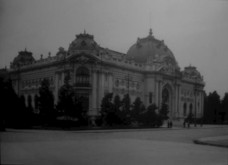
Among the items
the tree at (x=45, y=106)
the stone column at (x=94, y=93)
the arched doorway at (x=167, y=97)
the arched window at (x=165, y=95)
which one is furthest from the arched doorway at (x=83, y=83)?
the arched doorway at (x=167, y=97)

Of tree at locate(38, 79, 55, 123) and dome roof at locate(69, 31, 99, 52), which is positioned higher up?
dome roof at locate(69, 31, 99, 52)

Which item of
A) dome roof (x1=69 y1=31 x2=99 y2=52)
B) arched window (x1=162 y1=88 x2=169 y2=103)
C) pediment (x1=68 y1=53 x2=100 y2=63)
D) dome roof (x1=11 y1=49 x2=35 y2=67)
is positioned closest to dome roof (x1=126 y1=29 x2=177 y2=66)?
arched window (x1=162 y1=88 x2=169 y2=103)

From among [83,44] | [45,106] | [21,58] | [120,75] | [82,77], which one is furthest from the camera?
[120,75]

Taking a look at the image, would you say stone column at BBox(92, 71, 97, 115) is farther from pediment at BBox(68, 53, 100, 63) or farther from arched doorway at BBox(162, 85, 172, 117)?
arched doorway at BBox(162, 85, 172, 117)

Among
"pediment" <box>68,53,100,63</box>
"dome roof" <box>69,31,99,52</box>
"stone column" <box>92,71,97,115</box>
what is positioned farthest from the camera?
"stone column" <box>92,71,97,115</box>

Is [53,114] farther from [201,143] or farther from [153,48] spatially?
[153,48]

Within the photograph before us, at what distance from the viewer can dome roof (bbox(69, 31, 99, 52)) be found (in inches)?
1609

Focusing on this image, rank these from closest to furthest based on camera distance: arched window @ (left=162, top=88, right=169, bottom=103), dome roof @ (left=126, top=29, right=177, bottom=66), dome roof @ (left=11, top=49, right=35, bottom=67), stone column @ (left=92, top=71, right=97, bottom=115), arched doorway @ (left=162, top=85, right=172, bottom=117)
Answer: dome roof @ (left=11, top=49, right=35, bottom=67)
stone column @ (left=92, top=71, right=97, bottom=115)
dome roof @ (left=126, top=29, right=177, bottom=66)
arched window @ (left=162, top=88, right=169, bottom=103)
arched doorway @ (left=162, top=85, right=172, bottom=117)

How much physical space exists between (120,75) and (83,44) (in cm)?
745

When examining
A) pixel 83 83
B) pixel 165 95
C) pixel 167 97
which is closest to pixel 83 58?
pixel 83 83

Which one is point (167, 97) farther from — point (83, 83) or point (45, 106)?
point (45, 106)

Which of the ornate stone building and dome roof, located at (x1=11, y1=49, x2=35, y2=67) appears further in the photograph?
the ornate stone building

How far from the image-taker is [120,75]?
1810 inches

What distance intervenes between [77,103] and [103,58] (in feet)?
45.0
